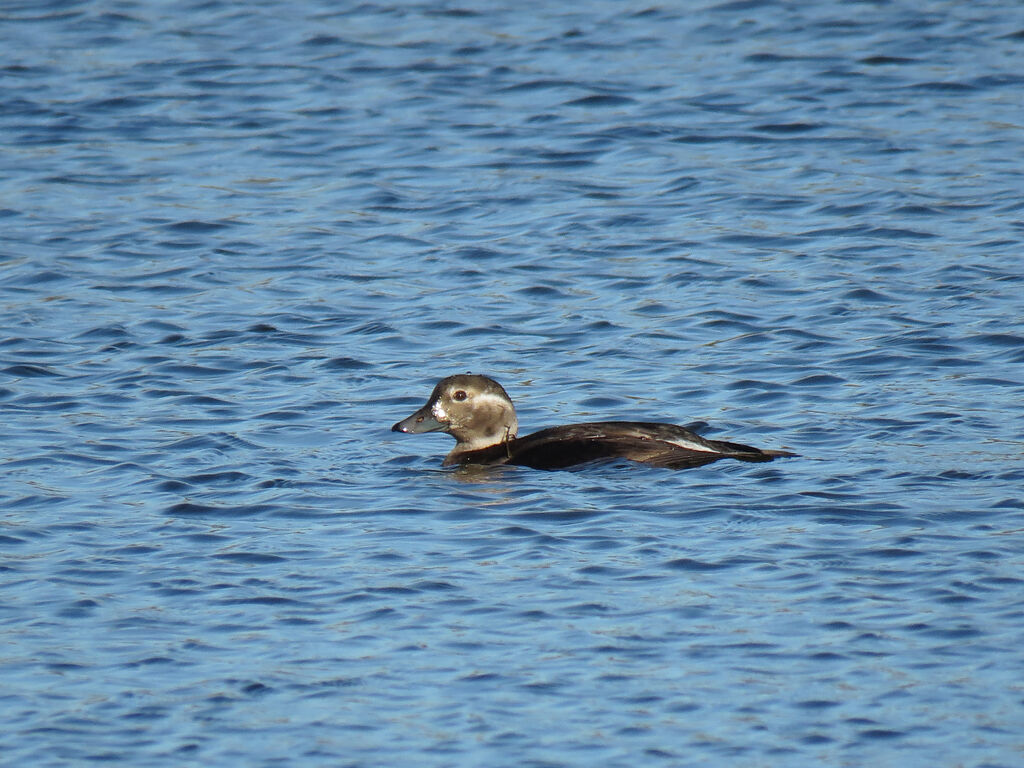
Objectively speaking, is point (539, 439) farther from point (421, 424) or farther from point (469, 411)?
point (421, 424)

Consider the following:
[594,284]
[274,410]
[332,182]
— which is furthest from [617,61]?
[274,410]

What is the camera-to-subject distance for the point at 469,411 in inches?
403

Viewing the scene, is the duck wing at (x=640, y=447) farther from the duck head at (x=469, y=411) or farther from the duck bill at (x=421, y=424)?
the duck bill at (x=421, y=424)

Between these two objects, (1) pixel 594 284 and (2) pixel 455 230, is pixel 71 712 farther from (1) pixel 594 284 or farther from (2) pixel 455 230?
(2) pixel 455 230

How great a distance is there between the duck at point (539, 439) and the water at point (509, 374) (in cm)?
13

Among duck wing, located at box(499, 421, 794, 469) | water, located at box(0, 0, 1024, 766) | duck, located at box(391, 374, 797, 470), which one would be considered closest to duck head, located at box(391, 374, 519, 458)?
duck, located at box(391, 374, 797, 470)

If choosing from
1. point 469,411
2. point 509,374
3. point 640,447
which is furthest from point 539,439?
point 509,374

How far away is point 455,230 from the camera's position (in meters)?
14.8

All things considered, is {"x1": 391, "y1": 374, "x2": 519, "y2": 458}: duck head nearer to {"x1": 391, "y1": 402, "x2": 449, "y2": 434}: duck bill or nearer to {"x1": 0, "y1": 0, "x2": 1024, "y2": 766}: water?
{"x1": 391, "y1": 402, "x2": 449, "y2": 434}: duck bill

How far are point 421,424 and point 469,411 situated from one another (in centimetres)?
29

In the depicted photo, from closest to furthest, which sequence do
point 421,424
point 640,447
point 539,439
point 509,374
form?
point 640,447 → point 539,439 → point 421,424 → point 509,374

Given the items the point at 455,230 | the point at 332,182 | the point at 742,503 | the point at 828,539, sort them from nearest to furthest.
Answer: the point at 828,539
the point at 742,503
the point at 455,230
the point at 332,182

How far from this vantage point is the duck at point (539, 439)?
30.7ft

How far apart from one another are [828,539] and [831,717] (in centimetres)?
190
